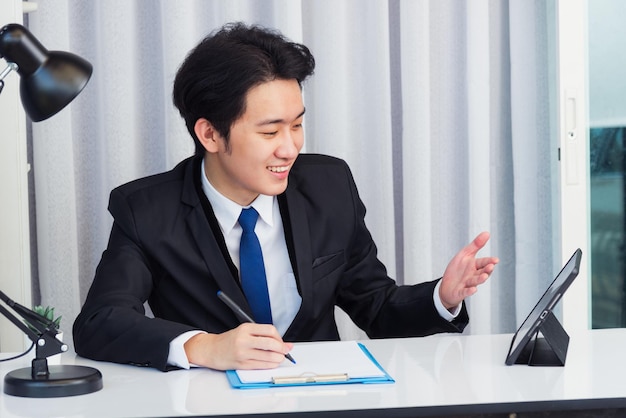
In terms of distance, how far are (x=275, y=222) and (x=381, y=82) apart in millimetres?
877

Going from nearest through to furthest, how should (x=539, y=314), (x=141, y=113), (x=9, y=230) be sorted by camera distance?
(x=539, y=314), (x=9, y=230), (x=141, y=113)

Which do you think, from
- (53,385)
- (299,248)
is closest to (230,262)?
(299,248)

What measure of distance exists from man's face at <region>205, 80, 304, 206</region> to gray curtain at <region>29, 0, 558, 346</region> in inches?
26.9

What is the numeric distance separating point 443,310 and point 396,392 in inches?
22.5

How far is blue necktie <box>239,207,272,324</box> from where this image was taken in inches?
82.0

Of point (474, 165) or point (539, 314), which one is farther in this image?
point (474, 165)

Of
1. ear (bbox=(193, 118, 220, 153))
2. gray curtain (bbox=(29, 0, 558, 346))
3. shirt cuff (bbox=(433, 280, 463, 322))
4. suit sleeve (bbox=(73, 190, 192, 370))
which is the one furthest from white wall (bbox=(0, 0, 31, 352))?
shirt cuff (bbox=(433, 280, 463, 322))

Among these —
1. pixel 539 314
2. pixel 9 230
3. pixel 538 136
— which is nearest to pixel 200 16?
pixel 9 230

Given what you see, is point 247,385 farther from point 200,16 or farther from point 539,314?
point 200,16

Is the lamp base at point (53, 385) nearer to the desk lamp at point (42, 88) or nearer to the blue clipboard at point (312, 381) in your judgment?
the desk lamp at point (42, 88)

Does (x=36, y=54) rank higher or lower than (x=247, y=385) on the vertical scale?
higher

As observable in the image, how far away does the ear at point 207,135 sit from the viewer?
2199 mm

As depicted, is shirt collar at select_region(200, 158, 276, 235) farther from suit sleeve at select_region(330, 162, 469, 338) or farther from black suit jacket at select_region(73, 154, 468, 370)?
suit sleeve at select_region(330, 162, 469, 338)

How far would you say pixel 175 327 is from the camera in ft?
5.70
